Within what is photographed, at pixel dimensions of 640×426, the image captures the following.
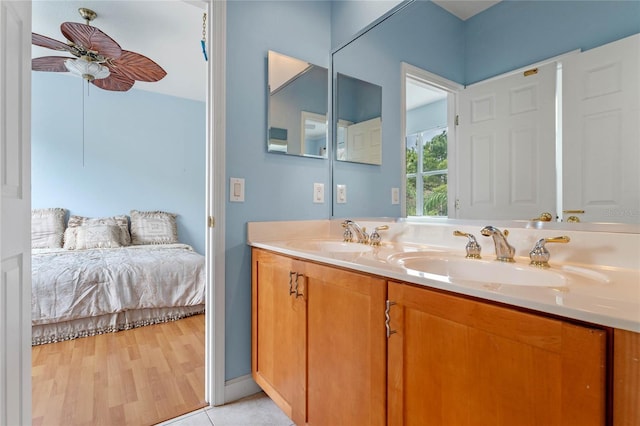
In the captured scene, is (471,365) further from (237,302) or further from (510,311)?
(237,302)

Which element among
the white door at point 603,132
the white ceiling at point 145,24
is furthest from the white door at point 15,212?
the white door at point 603,132

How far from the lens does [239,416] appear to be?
4.61 ft

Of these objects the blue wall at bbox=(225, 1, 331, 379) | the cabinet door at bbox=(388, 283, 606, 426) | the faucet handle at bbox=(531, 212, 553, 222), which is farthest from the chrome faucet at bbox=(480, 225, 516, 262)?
the blue wall at bbox=(225, 1, 331, 379)

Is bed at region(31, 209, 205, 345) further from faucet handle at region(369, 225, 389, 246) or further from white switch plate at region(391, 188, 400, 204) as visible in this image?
white switch plate at region(391, 188, 400, 204)

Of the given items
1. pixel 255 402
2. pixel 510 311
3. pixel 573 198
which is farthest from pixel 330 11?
pixel 255 402

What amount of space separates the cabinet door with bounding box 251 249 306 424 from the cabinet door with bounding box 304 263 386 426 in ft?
0.20

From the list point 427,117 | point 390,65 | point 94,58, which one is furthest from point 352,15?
point 94,58

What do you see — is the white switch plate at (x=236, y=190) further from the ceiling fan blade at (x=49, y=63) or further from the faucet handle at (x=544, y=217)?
the ceiling fan blade at (x=49, y=63)

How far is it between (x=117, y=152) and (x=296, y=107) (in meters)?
3.30

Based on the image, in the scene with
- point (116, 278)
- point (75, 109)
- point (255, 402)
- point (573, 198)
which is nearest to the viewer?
point (573, 198)

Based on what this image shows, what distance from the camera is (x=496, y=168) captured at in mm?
1146

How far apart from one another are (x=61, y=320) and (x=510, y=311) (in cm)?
290

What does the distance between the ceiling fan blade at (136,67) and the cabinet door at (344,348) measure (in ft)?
7.62

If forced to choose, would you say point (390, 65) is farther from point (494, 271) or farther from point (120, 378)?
point (120, 378)
